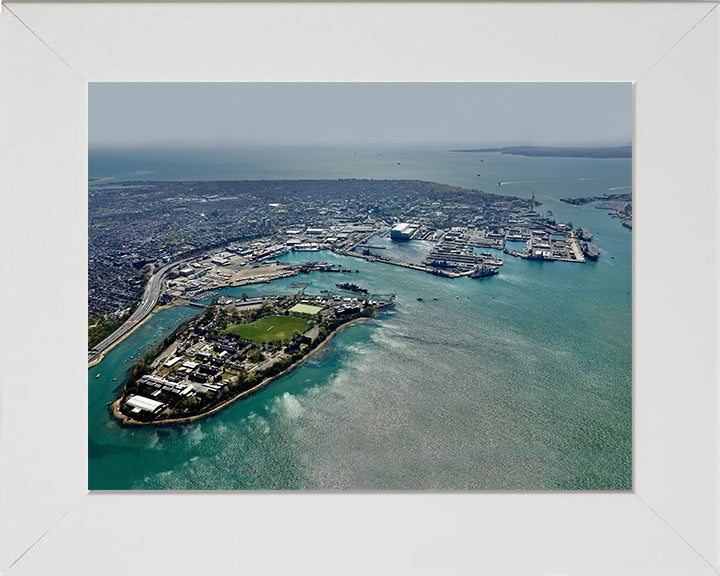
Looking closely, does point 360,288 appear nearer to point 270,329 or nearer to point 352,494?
point 270,329

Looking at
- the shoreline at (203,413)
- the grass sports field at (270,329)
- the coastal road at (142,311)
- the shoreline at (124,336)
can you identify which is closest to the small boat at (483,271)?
the grass sports field at (270,329)

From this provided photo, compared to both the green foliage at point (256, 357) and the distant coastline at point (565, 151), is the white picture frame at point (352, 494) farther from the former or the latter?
the distant coastline at point (565, 151)

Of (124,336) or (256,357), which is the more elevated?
(124,336)

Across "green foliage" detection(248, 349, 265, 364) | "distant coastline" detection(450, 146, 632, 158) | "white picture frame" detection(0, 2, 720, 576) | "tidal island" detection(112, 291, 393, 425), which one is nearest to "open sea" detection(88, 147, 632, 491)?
"tidal island" detection(112, 291, 393, 425)

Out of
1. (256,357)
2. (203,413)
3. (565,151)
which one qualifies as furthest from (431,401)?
(565,151)

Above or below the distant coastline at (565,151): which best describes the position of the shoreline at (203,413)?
below
